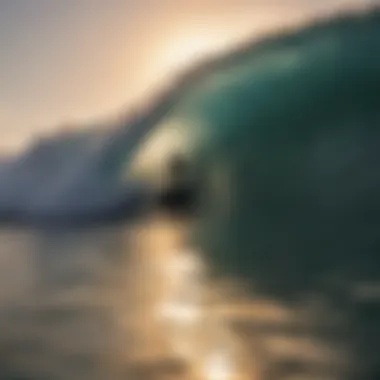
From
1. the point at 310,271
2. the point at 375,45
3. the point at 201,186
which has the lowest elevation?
the point at 310,271

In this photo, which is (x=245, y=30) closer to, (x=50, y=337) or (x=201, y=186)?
(x=201, y=186)

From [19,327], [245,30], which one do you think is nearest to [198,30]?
[245,30]

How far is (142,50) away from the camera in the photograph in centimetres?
116

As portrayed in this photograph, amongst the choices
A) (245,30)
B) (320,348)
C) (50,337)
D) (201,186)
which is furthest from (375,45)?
(50,337)

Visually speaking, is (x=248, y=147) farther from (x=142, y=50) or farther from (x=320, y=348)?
(x=320, y=348)

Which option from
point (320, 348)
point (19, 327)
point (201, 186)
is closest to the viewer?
point (320, 348)

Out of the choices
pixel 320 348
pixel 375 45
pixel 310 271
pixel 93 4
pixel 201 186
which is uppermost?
pixel 93 4

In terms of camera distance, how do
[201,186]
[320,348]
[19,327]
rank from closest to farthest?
[320,348] → [19,327] → [201,186]

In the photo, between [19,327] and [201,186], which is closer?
[19,327]

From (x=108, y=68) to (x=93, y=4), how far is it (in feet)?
0.32

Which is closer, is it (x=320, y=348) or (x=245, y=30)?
(x=320, y=348)

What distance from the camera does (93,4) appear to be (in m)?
1.19

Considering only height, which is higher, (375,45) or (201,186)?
(375,45)

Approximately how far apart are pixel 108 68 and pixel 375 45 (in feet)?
1.22
